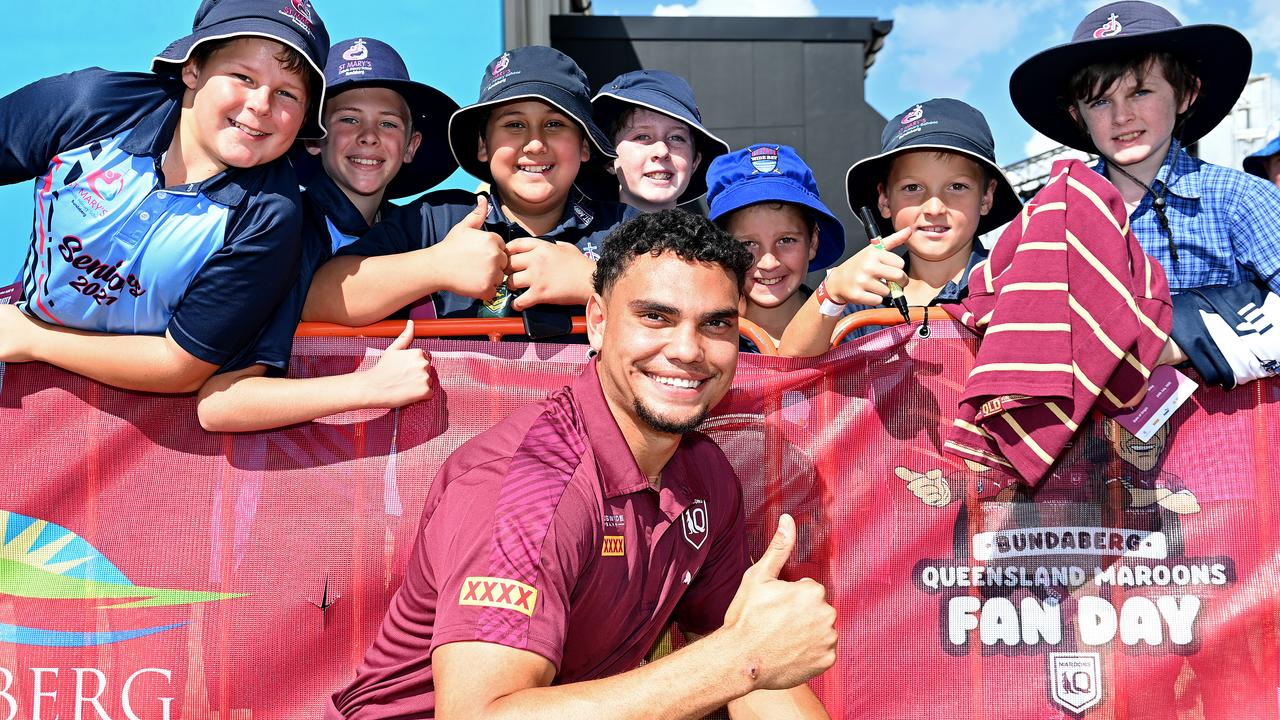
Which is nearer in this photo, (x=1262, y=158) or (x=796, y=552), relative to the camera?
(x=796, y=552)

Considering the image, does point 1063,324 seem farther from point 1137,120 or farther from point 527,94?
point 527,94

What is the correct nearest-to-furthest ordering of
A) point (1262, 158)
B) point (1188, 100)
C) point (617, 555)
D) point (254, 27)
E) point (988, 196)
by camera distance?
1. point (617, 555)
2. point (254, 27)
3. point (1188, 100)
4. point (988, 196)
5. point (1262, 158)

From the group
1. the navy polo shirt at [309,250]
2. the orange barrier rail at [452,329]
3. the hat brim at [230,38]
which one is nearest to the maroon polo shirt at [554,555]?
the orange barrier rail at [452,329]

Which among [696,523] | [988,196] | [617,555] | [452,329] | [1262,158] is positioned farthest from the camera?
[1262,158]

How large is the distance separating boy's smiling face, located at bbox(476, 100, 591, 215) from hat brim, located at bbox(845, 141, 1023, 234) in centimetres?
112

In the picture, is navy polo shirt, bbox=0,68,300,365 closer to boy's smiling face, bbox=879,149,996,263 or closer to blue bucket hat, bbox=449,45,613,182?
blue bucket hat, bbox=449,45,613,182

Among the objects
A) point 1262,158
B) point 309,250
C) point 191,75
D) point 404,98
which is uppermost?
point 1262,158

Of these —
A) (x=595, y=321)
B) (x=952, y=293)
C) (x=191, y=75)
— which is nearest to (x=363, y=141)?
(x=191, y=75)

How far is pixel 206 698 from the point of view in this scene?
323 centimetres

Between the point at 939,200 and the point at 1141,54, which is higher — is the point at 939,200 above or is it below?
below

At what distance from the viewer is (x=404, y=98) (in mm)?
4262

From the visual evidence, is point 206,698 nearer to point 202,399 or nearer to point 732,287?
point 202,399

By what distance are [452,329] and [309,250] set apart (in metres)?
0.54

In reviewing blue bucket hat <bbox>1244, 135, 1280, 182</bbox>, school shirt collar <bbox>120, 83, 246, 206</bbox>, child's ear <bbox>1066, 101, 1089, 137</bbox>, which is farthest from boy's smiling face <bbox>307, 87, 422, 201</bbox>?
blue bucket hat <bbox>1244, 135, 1280, 182</bbox>
